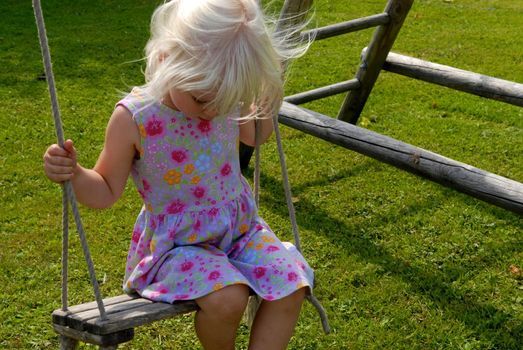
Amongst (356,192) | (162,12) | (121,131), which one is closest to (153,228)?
(121,131)

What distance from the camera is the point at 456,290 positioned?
11.7ft

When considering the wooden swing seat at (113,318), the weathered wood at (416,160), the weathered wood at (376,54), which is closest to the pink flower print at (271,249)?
the wooden swing seat at (113,318)

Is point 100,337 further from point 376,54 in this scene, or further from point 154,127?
point 376,54

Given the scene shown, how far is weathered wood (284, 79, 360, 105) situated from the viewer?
4.63m

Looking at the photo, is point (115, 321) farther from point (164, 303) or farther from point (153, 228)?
point (153, 228)

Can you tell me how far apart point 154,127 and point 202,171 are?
0.71 feet

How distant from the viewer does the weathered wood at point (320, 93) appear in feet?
15.2

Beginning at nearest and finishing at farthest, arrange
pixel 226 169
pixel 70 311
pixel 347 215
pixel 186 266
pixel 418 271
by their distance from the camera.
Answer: pixel 70 311 < pixel 186 266 < pixel 226 169 < pixel 418 271 < pixel 347 215

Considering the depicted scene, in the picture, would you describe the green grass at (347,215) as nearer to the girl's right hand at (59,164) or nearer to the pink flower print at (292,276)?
the girl's right hand at (59,164)

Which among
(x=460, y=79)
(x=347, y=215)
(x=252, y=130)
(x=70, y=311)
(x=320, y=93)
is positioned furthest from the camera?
(x=320, y=93)

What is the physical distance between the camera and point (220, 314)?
226cm

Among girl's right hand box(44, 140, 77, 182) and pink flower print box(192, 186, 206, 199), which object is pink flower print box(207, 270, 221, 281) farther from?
girl's right hand box(44, 140, 77, 182)

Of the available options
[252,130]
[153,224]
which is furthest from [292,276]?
[252,130]

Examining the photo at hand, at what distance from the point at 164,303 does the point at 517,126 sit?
4077mm
